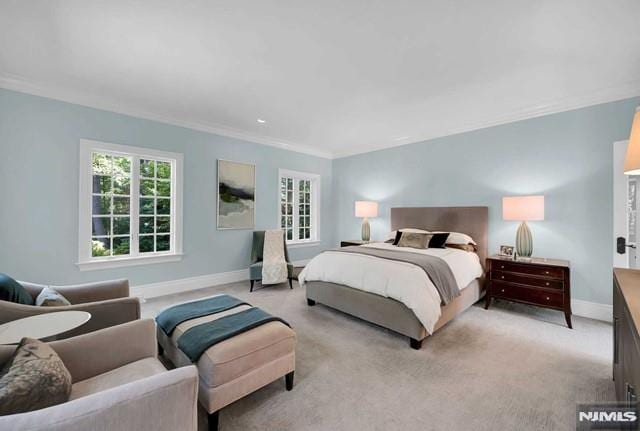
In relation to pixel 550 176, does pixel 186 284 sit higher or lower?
lower

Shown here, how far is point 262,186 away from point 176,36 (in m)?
3.00

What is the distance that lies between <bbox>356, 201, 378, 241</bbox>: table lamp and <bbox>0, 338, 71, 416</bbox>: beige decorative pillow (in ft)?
14.9

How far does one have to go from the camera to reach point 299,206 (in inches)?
228

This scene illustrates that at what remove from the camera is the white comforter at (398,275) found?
8.08 ft

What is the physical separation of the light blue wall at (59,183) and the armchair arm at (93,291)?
1358 millimetres

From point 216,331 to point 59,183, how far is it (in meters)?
2.97

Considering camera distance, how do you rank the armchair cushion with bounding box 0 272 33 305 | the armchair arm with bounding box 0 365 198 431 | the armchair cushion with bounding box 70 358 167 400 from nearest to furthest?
the armchair arm with bounding box 0 365 198 431 < the armchair cushion with bounding box 70 358 167 400 < the armchair cushion with bounding box 0 272 33 305

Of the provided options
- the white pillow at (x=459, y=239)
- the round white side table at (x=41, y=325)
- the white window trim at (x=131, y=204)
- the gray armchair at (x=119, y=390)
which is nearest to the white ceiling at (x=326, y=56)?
the white window trim at (x=131, y=204)

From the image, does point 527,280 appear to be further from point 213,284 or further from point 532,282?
point 213,284

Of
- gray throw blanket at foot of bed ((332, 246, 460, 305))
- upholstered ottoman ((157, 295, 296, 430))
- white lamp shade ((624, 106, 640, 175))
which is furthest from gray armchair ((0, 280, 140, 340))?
white lamp shade ((624, 106, 640, 175))

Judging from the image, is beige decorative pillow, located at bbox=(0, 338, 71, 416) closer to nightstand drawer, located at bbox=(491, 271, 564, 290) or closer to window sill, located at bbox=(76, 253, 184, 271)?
window sill, located at bbox=(76, 253, 184, 271)

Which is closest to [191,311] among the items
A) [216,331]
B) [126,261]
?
[216,331]

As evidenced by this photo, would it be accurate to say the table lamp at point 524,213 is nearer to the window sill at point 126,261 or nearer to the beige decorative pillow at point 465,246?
the beige decorative pillow at point 465,246

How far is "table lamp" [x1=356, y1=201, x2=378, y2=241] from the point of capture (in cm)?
516
